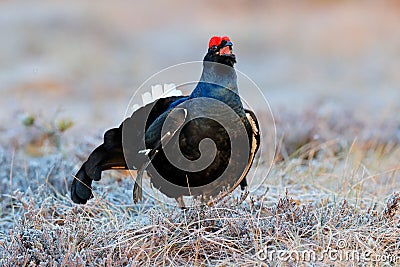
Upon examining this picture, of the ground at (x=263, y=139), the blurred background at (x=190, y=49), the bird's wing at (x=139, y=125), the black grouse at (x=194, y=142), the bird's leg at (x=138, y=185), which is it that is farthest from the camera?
the blurred background at (x=190, y=49)

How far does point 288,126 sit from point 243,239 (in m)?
3.02

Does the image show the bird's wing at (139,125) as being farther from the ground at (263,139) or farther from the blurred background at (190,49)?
the blurred background at (190,49)

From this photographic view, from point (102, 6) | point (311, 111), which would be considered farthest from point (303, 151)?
point (102, 6)

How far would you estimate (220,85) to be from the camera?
11.3 ft

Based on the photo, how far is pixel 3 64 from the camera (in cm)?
1184

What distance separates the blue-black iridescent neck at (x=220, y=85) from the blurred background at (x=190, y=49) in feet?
11.9

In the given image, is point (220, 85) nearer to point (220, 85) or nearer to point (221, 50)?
point (220, 85)

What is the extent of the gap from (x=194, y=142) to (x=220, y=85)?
389 mm

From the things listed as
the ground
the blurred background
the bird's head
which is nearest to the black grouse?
the bird's head

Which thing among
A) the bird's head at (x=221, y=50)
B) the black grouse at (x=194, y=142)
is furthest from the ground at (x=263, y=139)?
the bird's head at (x=221, y=50)

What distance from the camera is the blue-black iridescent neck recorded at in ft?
11.2

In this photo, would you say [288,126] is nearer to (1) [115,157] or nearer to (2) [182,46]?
(1) [115,157]

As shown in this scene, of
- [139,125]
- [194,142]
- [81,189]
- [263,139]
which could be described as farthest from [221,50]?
[263,139]

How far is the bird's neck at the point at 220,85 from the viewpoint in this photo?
341 centimetres
